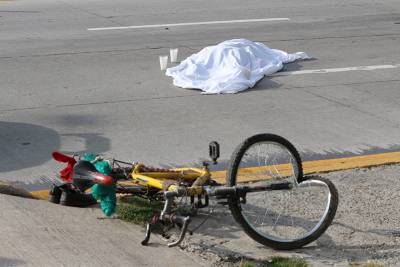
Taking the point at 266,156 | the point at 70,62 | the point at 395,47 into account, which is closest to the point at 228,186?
the point at 266,156

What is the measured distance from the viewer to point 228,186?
5.03m

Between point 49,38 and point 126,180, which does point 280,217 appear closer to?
point 126,180

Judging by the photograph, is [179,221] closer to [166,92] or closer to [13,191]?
[13,191]

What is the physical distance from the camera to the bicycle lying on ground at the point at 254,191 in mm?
4961

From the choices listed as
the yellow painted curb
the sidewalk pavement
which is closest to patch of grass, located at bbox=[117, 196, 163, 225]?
the sidewalk pavement

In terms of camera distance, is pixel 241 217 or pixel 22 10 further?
pixel 22 10

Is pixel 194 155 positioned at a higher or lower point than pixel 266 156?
lower

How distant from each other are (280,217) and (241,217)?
590mm

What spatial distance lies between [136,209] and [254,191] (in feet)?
2.92

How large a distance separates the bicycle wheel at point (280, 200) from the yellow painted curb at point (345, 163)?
0.71 meters

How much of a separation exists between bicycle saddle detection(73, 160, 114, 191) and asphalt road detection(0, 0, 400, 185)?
1.31 m

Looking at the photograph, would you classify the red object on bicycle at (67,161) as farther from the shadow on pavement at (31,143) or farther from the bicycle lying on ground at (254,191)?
the shadow on pavement at (31,143)

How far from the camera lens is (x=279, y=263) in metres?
4.75

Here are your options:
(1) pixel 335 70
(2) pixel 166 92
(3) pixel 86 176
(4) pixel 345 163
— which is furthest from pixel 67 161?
(1) pixel 335 70
